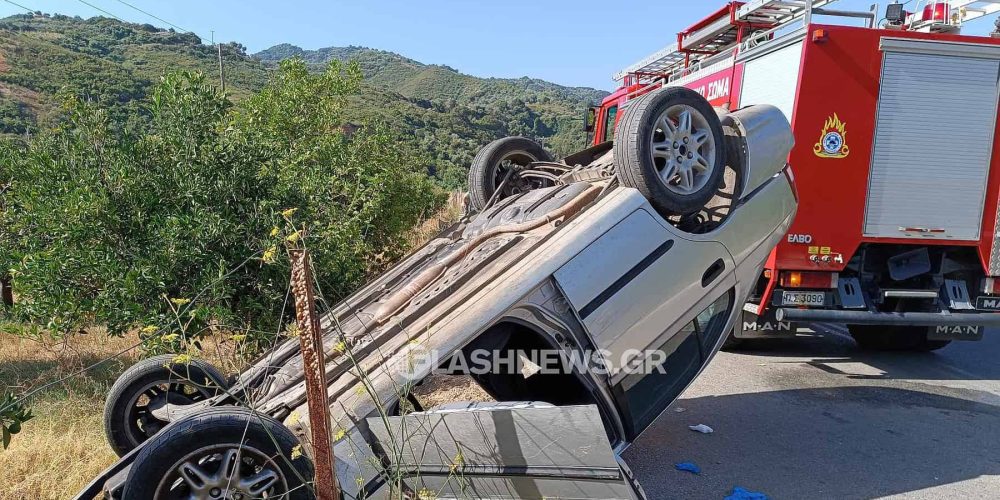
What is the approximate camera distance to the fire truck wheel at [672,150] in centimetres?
325

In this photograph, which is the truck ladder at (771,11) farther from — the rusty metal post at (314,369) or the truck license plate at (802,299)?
the rusty metal post at (314,369)

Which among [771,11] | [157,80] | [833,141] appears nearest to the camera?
[833,141]

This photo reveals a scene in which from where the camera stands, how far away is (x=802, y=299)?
590cm

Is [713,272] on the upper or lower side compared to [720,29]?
lower

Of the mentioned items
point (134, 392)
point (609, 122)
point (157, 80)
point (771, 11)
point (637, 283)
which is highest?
point (771, 11)

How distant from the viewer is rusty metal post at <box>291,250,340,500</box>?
1860 mm

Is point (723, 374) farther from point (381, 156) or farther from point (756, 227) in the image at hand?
point (381, 156)

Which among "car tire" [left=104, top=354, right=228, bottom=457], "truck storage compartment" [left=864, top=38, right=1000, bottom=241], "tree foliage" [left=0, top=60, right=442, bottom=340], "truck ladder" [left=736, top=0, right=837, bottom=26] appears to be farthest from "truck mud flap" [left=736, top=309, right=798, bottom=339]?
"car tire" [left=104, top=354, right=228, bottom=457]

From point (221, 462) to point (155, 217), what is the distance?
8.30 ft

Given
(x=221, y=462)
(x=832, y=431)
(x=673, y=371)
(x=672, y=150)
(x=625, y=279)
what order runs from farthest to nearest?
(x=832, y=431), (x=673, y=371), (x=672, y=150), (x=625, y=279), (x=221, y=462)

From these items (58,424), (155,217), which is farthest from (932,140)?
(58,424)

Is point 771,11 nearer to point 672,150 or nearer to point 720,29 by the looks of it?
point 720,29

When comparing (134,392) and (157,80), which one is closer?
(134,392)

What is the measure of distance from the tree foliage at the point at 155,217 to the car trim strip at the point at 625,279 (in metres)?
1.92
